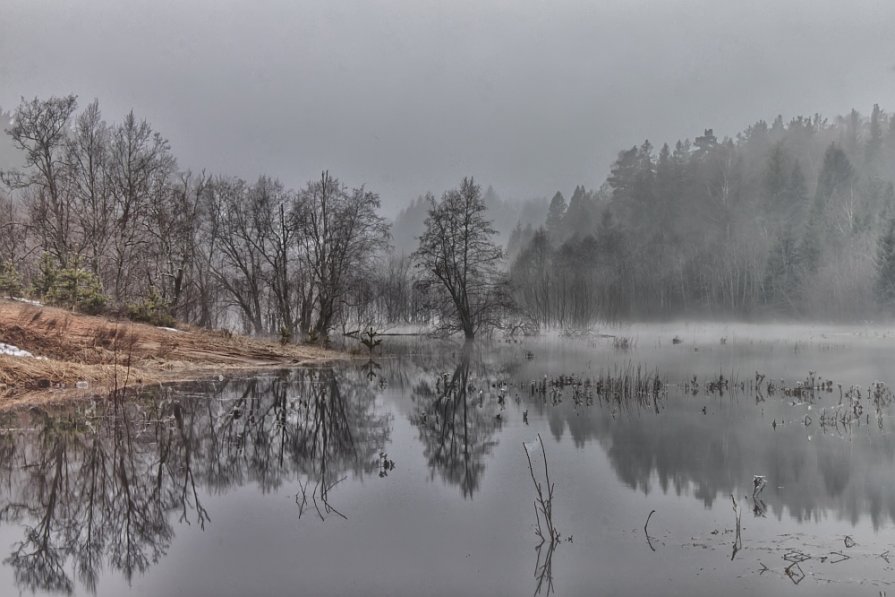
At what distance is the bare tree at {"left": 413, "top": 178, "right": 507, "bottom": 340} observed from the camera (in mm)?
38906

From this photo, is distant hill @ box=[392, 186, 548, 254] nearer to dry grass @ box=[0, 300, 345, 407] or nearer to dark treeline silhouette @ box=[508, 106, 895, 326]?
dark treeline silhouette @ box=[508, 106, 895, 326]

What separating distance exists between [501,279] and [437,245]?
439 centimetres

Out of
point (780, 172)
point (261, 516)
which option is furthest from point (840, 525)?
point (780, 172)

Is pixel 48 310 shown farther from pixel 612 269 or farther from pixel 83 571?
pixel 612 269

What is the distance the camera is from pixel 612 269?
61344mm

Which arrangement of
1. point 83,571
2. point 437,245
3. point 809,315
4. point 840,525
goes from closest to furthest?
point 83,571
point 840,525
point 437,245
point 809,315

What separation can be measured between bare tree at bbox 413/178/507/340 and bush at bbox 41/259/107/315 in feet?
68.7

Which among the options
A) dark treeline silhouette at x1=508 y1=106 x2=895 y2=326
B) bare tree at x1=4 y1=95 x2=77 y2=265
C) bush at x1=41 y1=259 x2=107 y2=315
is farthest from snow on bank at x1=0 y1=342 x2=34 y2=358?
dark treeline silhouette at x1=508 y1=106 x2=895 y2=326

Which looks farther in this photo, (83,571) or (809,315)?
(809,315)

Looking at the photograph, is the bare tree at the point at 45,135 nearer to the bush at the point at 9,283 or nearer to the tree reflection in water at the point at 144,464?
the bush at the point at 9,283

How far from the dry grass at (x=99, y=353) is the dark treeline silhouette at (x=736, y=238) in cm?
2418

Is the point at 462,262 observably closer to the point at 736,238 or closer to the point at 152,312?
the point at 152,312

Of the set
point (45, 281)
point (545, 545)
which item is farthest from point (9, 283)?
point (545, 545)

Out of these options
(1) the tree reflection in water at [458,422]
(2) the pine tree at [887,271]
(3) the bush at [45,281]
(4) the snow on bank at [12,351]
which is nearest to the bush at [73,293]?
(3) the bush at [45,281]
